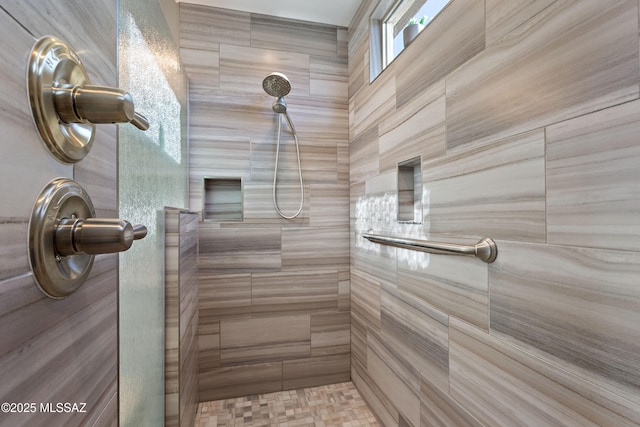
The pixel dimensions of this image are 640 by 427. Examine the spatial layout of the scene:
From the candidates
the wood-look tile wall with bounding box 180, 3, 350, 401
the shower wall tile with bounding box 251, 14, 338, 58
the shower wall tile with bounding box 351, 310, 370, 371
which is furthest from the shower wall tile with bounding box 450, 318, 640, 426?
the shower wall tile with bounding box 251, 14, 338, 58

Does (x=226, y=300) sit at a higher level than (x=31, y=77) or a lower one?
lower

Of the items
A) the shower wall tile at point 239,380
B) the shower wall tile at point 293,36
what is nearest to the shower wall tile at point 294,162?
the shower wall tile at point 293,36

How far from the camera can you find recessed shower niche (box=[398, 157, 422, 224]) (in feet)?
4.12

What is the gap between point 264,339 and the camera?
180 centimetres

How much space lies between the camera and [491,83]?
2.69 ft

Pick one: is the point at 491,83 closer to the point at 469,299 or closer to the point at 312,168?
the point at 469,299

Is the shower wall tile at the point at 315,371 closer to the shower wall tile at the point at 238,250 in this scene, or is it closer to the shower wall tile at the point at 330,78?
the shower wall tile at the point at 238,250

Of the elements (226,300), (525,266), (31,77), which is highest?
(31,77)

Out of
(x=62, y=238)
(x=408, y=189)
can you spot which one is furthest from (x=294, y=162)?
(x=62, y=238)

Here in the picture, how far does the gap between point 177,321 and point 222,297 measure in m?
0.61

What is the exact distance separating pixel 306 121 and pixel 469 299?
4.54ft

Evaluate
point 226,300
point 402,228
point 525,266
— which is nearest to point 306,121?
point 402,228

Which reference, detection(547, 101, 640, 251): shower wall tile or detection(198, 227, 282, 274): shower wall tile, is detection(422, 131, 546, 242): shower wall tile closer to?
detection(547, 101, 640, 251): shower wall tile

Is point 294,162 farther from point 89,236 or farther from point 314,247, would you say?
point 89,236
